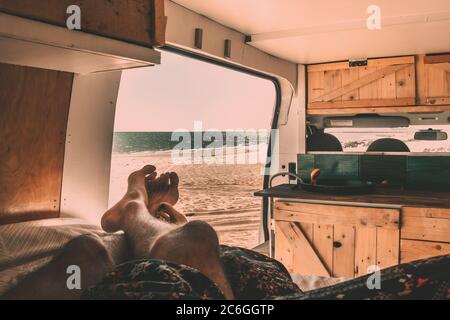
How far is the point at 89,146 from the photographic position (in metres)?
2.36

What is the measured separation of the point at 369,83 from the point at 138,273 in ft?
15.2

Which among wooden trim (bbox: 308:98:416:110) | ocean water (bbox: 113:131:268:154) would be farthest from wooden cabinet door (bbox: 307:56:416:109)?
ocean water (bbox: 113:131:268:154)

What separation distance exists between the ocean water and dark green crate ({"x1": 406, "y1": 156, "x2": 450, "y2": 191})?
1900 cm

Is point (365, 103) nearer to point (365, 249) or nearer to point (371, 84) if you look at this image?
point (371, 84)

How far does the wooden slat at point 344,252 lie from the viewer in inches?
112

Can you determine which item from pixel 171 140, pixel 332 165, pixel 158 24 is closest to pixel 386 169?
pixel 332 165

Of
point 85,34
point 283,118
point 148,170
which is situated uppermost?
point 283,118

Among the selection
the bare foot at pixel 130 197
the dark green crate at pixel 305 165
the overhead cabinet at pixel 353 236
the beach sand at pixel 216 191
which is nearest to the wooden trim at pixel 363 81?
the dark green crate at pixel 305 165

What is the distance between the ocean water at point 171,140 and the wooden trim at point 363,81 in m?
16.9

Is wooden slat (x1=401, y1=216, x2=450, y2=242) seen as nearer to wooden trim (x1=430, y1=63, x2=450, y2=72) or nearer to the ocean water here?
wooden trim (x1=430, y1=63, x2=450, y2=72)

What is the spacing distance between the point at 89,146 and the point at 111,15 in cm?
105

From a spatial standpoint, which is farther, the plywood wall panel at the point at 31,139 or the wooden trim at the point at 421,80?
the wooden trim at the point at 421,80

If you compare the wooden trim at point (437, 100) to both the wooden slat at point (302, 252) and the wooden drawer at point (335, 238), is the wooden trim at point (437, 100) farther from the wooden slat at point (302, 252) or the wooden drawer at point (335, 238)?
the wooden slat at point (302, 252)
